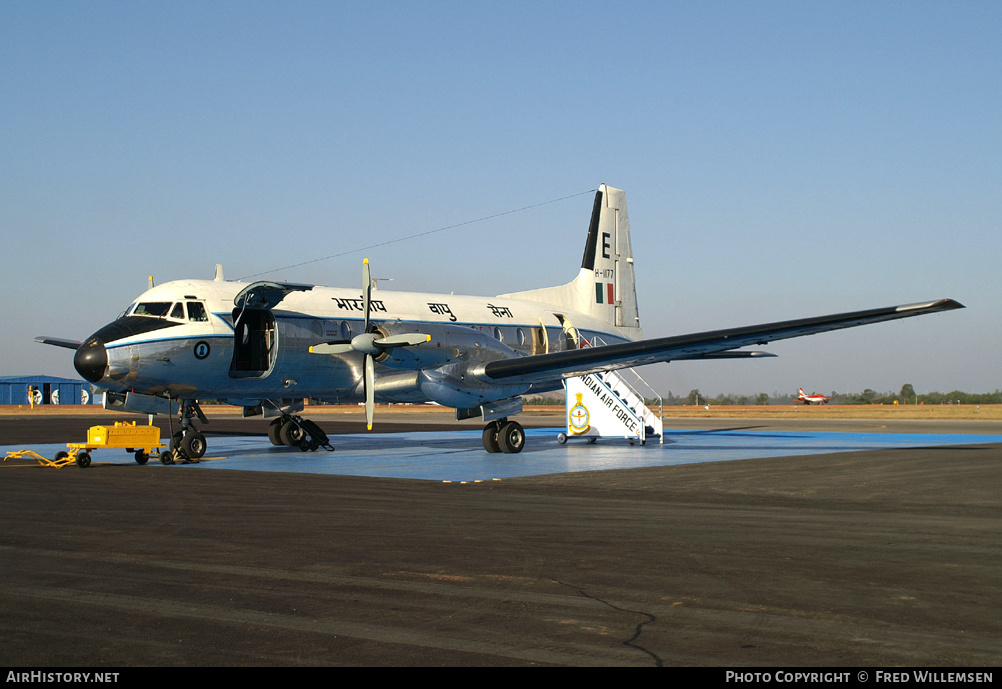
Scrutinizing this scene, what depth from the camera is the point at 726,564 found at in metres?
7.85

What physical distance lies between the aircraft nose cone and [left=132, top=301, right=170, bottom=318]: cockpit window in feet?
4.64

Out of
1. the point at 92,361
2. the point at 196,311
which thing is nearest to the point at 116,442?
the point at 92,361

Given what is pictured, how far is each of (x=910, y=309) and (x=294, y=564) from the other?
45.9 ft

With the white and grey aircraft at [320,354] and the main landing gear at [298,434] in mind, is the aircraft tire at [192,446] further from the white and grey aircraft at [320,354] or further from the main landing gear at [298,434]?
the main landing gear at [298,434]

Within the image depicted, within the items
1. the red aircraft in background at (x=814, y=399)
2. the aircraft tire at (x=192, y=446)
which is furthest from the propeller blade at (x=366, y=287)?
the red aircraft in background at (x=814, y=399)

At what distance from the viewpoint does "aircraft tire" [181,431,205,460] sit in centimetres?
2064

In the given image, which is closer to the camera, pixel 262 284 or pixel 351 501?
pixel 351 501

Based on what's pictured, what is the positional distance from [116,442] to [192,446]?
1703 mm

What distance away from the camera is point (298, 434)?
25.4 metres

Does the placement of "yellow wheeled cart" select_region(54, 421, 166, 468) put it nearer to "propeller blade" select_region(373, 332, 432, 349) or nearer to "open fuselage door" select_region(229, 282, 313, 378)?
"open fuselage door" select_region(229, 282, 313, 378)

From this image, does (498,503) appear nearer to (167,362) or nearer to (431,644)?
(431,644)

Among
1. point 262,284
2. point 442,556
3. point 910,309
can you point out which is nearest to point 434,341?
point 262,284

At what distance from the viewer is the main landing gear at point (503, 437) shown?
2298 cm

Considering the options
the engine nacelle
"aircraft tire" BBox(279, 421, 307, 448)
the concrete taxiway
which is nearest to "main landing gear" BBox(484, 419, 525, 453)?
the engine nacelle
